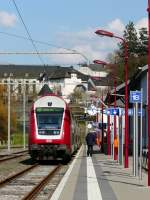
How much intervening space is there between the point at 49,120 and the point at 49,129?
0.56 m

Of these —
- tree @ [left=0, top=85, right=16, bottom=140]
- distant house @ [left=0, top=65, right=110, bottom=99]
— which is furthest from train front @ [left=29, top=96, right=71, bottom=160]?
tree @ [left=0, top=85, right=16, bottom=140]

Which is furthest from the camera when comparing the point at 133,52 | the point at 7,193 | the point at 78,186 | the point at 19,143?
the point at 133,52

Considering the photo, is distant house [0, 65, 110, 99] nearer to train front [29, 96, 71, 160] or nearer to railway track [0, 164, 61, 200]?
train front [29, 96, 71, 160]

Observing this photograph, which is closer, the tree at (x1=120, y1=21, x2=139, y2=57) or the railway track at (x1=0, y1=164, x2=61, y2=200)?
the railway track at (x1=0, y1=164, x2=61, y2=200)

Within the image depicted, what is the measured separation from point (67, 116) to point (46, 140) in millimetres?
1869

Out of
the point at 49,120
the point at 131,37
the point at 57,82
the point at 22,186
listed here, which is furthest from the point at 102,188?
the point at 131,37

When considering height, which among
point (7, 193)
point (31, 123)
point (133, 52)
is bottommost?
point (7, 193)

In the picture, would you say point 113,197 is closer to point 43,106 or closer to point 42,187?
point 42,187

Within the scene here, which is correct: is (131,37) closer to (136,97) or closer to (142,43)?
(142,43)

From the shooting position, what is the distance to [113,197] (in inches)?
670

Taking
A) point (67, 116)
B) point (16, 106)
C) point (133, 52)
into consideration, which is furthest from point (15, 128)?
point (67, 116)

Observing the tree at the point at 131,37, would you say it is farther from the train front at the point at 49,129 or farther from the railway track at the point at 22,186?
the railway track at the point at 22,186

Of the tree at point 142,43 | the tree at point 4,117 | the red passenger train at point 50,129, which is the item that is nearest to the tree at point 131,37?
the tree at point 142,43

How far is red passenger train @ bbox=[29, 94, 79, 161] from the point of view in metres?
35.3
